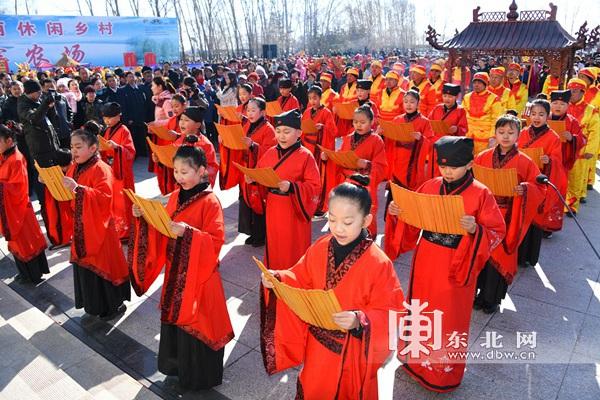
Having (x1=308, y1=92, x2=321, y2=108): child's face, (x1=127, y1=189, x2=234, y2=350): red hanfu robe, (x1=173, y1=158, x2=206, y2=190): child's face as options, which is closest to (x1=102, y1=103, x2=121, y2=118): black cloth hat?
(x1=308, y1=92, x2=321, y2=108): child's face

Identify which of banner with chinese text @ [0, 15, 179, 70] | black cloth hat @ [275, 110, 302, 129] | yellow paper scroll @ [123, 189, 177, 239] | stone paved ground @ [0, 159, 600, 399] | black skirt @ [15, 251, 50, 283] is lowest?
stone paved ground @ [0, 159, 600, 399]

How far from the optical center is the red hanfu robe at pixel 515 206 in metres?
4.00

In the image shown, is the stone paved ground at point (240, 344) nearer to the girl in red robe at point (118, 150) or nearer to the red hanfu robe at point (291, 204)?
the red hanfu robe at point (291, 204)

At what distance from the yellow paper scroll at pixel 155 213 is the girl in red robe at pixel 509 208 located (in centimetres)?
276

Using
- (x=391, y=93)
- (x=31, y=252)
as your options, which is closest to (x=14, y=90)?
(x=31, y=252)

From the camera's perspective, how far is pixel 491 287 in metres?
4.23

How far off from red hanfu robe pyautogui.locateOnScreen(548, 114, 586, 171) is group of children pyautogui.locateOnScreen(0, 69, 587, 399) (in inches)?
2.0

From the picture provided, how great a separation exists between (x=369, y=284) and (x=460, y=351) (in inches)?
52.7

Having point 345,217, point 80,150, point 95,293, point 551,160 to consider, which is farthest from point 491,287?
point 80,150

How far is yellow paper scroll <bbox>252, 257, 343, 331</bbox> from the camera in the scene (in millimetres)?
1955

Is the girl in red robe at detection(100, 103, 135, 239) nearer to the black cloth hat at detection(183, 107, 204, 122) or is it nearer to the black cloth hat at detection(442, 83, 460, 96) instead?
the black cloth hat at detection(183, 107, 204, 122)

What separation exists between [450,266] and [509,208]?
1450mm

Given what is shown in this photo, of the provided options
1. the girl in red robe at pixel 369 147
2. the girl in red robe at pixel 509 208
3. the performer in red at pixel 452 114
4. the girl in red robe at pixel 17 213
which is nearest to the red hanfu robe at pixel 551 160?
the girl in red robe at pixel 509 208

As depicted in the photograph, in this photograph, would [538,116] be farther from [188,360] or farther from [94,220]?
[94,220]
